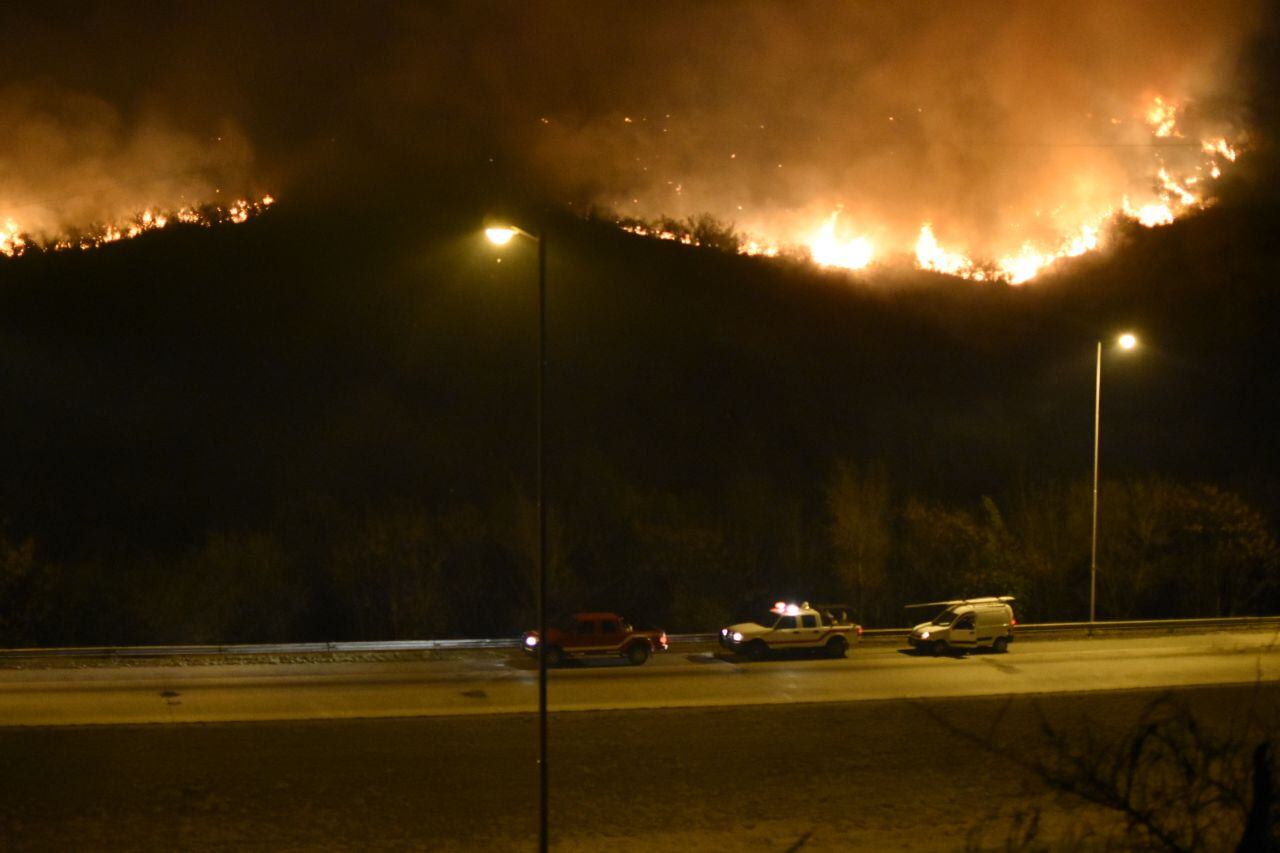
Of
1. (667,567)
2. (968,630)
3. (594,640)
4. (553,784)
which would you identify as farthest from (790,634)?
(667,567)

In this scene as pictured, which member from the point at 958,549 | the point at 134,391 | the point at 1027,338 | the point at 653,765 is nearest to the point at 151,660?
the point at 653,765

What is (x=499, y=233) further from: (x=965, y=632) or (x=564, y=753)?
(x=965, y=632)

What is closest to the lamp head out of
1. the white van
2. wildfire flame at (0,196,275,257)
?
the white van

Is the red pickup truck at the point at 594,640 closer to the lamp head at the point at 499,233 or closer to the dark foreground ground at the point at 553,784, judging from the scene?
the dark foreground ground at the point at 553,784

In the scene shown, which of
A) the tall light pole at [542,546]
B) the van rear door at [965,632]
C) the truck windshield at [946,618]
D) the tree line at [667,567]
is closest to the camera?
the tall light pole at [542,546]

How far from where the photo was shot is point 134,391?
78.2m

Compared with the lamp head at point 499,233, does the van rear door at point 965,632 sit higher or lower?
lower

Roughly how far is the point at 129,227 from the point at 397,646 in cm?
9245

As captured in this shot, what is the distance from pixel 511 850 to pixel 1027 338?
9015 cm

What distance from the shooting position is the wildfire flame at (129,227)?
9894cm

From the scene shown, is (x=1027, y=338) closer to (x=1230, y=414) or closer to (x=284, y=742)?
(x=1230, y=414)

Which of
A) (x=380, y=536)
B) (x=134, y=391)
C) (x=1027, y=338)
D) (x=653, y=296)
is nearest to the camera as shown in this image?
(x=380, y=536)

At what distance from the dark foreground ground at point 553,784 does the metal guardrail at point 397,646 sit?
29.0ft

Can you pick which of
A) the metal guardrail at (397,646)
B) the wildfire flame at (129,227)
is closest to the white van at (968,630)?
the metal guardrail at (397,646)
